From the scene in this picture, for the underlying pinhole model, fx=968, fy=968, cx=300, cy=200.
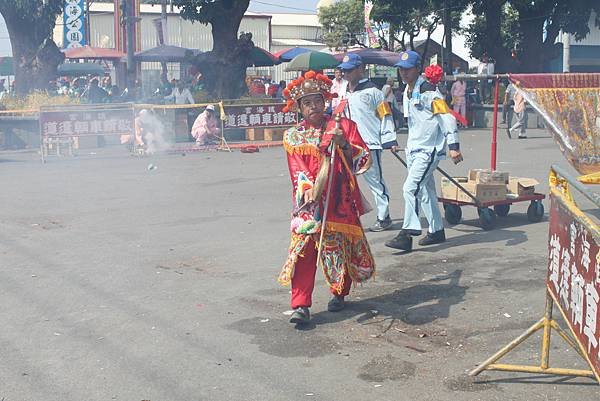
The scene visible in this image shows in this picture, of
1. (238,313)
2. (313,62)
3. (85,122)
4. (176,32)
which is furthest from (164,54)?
(176,32)

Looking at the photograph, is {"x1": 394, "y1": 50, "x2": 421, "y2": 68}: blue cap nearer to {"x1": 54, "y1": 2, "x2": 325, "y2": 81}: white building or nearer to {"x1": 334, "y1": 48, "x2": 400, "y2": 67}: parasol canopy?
{"x1": 334, "y1": 48, "x2": 400, "y2": 67}: parasol canopy

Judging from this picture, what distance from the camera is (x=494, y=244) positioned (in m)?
9.60

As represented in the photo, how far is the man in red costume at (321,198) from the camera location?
682cm

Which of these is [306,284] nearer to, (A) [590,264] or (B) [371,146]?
(A) [590,264]

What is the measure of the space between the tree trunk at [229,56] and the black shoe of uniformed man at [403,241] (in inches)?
769

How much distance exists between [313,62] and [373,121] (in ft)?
69.9

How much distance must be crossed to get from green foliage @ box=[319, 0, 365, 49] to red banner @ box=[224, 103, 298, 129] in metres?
38.0

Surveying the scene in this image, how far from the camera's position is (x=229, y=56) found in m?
28.6

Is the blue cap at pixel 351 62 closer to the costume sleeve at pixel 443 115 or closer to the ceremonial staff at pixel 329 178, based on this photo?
the costume sleeve at pixel 443 115

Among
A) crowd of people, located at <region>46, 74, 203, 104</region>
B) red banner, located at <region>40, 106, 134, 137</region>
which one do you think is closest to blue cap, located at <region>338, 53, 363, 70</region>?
red banner, located at <region>40, 106, 134, 137</region>

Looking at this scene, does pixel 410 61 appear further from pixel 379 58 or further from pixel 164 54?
pixel 164 54

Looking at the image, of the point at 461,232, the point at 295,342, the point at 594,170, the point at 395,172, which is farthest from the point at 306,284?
the point at 395,172

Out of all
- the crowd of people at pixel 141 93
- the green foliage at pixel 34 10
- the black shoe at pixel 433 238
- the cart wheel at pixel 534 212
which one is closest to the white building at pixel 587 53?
the crowd of people at pixel 141 93

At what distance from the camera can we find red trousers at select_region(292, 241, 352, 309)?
684 centimetres
